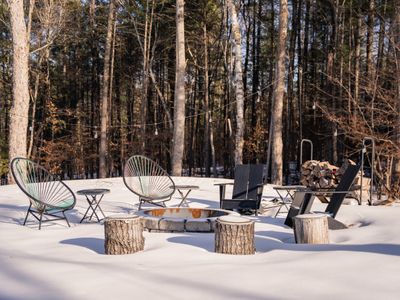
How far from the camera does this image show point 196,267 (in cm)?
298

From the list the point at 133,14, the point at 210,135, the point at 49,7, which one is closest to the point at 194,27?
the point at 133,14

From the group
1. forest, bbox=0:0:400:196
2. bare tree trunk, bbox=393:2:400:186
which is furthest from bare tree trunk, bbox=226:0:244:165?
bare tree trunk, bbox=393:2:400:186

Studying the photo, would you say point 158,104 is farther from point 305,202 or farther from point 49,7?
point 305,202

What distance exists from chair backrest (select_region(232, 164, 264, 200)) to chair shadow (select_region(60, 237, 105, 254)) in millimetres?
2894

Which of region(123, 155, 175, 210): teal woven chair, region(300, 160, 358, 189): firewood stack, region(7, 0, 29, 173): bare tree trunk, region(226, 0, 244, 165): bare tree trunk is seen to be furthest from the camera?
region(226, 0, 244, 165): bare tree trunk

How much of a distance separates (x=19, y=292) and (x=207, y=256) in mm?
1477

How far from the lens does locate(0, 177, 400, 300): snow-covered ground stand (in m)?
2.40

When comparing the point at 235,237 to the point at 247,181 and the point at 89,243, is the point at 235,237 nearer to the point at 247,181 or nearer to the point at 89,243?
the point at 89,243

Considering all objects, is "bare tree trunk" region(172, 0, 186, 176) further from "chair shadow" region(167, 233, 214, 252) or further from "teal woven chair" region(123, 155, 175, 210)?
"chair shadow" region(167, 233, 214, 252)

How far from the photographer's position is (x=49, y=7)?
1277 centimetres

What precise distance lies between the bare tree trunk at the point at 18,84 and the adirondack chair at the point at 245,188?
19.1 feet

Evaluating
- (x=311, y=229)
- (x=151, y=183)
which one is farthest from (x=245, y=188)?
(x=311, y=229)

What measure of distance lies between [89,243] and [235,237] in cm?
144

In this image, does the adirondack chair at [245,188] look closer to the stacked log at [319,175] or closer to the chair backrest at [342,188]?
the chair backrest at [342,188]
